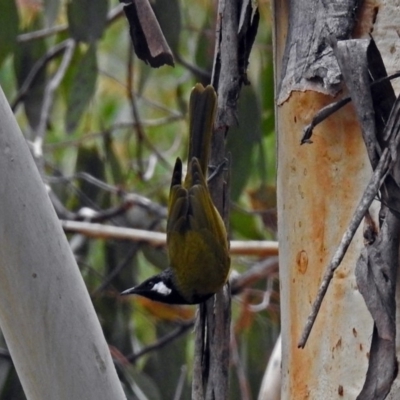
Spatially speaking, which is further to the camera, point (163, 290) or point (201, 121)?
point (163, 290)

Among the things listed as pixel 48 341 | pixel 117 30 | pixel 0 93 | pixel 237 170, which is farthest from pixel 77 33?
pixel 117 30

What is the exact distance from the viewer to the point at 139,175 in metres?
2.91

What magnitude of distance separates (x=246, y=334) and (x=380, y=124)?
1845 millimetres

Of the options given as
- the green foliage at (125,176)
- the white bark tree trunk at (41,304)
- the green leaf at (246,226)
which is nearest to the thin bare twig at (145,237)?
the green foliage at (125,176)

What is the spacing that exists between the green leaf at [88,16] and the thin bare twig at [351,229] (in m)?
1.49

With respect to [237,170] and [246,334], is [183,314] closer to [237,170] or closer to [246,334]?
[246,334]

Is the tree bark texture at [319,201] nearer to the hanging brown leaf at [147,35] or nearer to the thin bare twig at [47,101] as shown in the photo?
the hanging brown leaf at [147,35]

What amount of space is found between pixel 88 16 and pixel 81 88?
0.31 metres

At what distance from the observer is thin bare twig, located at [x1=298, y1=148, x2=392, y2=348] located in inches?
29.1

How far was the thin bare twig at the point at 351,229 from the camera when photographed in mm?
738

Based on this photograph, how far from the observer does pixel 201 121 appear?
165 centimetres

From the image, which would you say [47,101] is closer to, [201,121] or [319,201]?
[201,121]

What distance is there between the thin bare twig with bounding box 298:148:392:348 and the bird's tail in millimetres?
527

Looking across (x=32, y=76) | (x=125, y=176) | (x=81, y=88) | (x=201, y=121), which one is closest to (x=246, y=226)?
(x=125, y=176)
